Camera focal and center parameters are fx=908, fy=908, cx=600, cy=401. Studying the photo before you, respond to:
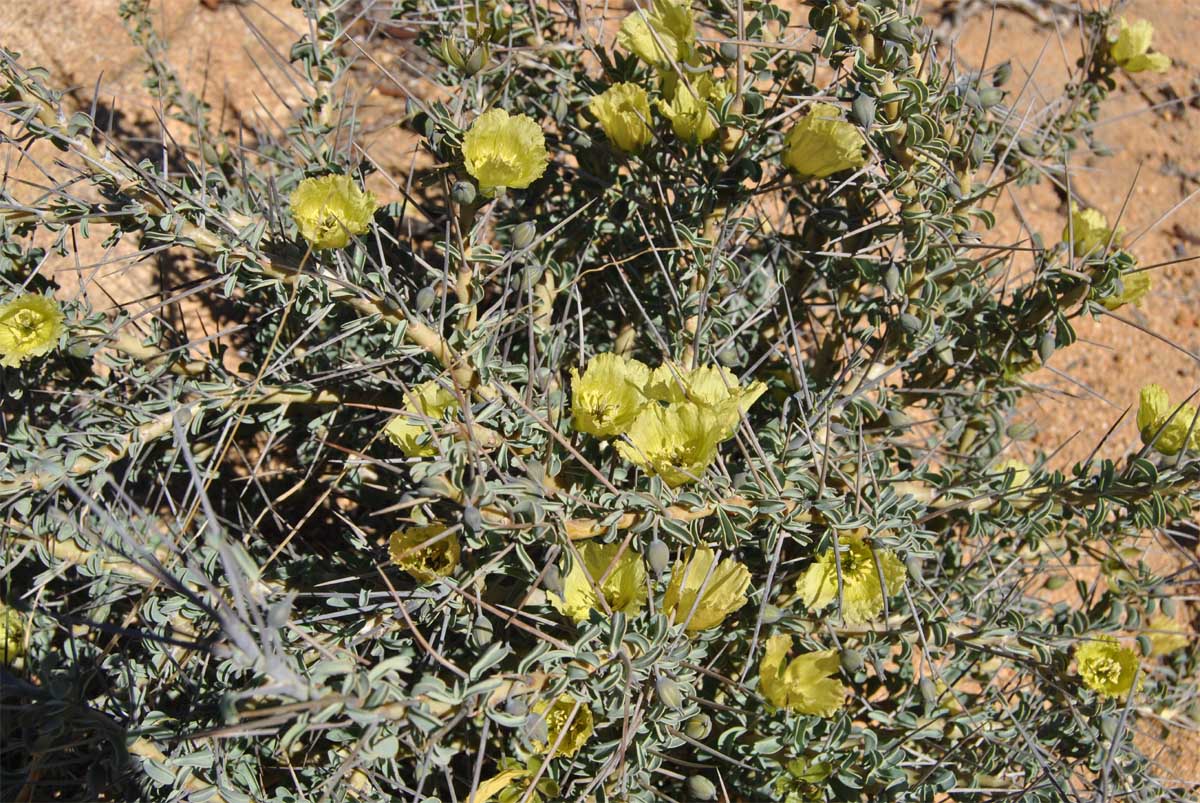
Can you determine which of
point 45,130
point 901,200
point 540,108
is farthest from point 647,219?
point 45,130

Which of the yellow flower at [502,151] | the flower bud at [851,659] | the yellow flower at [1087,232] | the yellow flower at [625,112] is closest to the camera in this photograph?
the yellow flower at [502,151]

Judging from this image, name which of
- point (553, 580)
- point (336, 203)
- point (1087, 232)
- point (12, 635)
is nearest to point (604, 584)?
point (553, 580)

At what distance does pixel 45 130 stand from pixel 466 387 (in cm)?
57

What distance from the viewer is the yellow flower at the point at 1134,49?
1.56 m

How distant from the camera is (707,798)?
1.17m

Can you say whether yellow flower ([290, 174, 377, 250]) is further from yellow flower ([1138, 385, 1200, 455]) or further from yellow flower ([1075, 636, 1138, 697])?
yellow flower ([1075, 636, 1138, 697])

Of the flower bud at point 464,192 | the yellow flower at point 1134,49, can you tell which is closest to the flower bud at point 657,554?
the flower bud at point 464,192

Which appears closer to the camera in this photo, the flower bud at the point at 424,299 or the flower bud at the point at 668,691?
the flower bud at the point at 668,691

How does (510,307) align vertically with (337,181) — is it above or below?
below

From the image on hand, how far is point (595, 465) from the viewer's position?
1.26m

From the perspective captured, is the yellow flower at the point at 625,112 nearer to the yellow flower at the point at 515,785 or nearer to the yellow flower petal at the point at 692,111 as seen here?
the yellow flower petal at the point at 692,111

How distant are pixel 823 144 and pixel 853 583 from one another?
59cm

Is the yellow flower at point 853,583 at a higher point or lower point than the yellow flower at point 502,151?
lower

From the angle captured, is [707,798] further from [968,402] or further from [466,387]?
[968,402]
